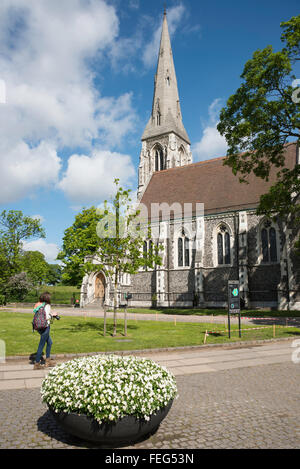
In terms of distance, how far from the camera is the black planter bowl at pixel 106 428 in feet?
12.1

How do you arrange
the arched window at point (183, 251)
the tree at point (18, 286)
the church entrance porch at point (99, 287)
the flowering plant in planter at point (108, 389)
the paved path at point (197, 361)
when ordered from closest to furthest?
1. the flowering plant in planter at point (108, 389)
2. the paved path at point (197, 361)
3. the arched window at point (183, 251)
4. the church entrance porch at point (99, 287)
5. the tree at point (18, 286)

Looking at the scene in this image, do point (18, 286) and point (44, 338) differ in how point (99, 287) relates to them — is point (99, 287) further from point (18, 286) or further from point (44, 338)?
point (44, 338)

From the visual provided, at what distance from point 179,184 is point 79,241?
24064mm

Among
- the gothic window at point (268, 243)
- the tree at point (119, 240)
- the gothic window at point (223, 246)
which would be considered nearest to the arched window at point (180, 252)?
the gothic window at point (223, 246)

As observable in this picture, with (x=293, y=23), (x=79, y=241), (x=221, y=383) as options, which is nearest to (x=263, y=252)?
(x=293, y=23)

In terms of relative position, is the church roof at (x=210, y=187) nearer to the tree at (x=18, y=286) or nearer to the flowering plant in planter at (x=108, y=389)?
the tree at (x=18, y=286)

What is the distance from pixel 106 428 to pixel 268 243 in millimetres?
26342

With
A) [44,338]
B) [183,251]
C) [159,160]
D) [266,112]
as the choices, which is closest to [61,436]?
[44,338]

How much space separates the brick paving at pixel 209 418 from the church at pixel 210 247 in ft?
66.0

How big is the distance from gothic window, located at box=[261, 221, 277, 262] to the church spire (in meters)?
25.8

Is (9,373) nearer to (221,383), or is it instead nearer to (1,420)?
(1,420)

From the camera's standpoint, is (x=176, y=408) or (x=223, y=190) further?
(x=223, y=190)

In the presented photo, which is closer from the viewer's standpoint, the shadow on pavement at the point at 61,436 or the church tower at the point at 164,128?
the shadow on pavement at the point at 61,436

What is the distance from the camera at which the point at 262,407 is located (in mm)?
5227
